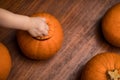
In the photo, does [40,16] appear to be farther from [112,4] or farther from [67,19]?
[112,4]

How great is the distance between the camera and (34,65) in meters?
1.02

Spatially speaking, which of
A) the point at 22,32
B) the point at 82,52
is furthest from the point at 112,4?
the point at 22,32

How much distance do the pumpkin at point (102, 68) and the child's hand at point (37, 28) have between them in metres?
0.22

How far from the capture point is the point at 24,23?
87cm

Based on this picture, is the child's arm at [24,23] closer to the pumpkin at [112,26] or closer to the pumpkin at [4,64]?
the pumpkin at [4,64]

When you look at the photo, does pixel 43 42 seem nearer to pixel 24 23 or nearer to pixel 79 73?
pixel 24 23

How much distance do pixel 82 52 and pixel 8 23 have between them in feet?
1.18

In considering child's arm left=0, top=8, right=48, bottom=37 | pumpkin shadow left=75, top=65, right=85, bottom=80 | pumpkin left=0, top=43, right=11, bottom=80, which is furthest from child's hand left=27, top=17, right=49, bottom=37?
pumpkin shadow left=75, top=65, right=85, bottom=80

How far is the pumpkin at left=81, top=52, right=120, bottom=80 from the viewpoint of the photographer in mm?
884

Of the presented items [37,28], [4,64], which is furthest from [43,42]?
[4,64]

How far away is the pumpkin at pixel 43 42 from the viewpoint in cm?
93

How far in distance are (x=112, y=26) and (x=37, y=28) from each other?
1.01 feet

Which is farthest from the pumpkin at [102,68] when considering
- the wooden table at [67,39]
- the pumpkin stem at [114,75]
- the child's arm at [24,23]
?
the child's arm at [24,23]

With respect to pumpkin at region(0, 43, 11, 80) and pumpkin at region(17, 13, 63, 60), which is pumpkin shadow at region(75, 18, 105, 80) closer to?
pumpkin at region(17, 13, 63, 60)
